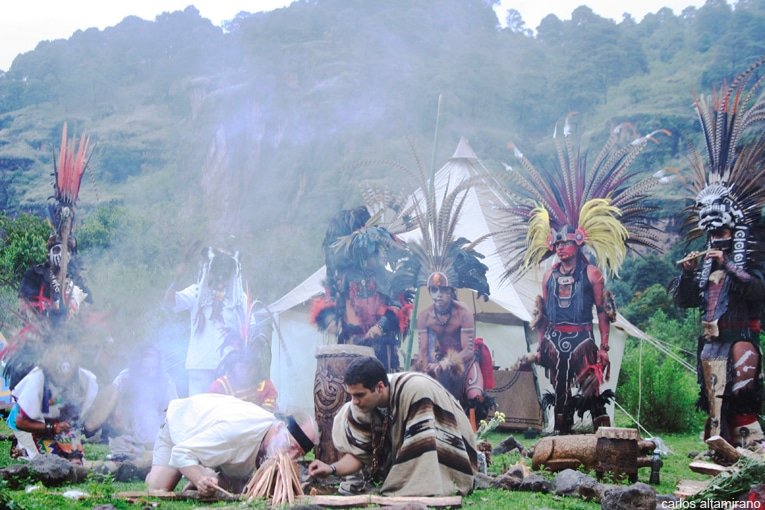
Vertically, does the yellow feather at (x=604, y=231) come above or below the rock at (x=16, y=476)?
above

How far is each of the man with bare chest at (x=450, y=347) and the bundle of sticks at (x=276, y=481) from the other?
408 cm

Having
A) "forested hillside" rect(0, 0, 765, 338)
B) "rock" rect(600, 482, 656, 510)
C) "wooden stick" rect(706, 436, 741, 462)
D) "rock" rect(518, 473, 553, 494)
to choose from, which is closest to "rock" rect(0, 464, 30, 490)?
"rock" rect(518, 473, 553, 494)

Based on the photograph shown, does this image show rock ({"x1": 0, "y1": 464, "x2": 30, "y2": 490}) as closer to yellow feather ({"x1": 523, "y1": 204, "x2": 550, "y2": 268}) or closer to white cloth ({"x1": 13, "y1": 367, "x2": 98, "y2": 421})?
white cloth ({"x1": 13, "y1": 367, "x2": 98, "y2": 421})

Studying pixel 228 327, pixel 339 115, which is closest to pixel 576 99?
pixel 339 115

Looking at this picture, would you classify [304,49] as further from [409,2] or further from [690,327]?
[690,327]

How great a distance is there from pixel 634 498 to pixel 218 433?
8.33 feet

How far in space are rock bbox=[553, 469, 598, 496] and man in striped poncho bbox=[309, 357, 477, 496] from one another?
65cm

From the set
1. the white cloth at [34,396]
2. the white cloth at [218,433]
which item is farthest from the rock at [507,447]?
the white cloth at [34,396]

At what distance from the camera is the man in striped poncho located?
5309 millimetres

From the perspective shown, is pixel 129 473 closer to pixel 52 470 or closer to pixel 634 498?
pixel 52 470

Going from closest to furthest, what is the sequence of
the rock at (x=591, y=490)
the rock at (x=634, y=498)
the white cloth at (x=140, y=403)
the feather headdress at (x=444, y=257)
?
the rock at (x=634, y=498)
the rock at (x=591, y=490)
the feather headdress at (x=444, y=257)
the white cloth at (x=140, y=403)

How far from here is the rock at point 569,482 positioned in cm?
571

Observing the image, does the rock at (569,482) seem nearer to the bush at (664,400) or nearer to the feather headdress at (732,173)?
the feather headdress at (732,173)

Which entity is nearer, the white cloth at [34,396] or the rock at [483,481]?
the rock at [483,481]
